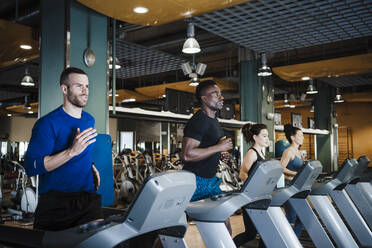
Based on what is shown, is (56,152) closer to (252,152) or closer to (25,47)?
(252,152)

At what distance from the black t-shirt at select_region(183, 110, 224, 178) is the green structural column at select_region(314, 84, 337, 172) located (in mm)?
10341

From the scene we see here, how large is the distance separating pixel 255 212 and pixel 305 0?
3.55 m

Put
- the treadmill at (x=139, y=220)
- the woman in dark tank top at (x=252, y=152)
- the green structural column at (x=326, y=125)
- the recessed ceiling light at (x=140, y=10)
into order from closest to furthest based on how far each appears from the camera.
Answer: the treadmill at (x=139, y=220), the woman in dark tank top at (x=252, y=152), the recessed ceiling light at (x=140, y=10), the green structural column at (x=326, y=125)

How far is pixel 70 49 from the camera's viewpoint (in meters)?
3.74

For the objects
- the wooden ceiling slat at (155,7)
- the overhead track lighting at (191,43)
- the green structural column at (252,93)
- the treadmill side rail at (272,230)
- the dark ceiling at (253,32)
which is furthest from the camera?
the green structural column at (252,93)

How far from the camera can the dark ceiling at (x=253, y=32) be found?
5367 mm

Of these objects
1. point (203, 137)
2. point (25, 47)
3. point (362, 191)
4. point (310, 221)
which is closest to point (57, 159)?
point (203, 137)

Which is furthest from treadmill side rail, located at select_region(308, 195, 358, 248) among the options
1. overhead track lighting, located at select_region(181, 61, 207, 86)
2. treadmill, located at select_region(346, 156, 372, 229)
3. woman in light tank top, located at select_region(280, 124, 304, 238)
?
overhead track lighting, located at select_region(181, 61, 207, 86)

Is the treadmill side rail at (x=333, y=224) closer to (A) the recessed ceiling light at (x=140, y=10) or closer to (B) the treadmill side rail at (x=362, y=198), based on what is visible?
(B) the treadmill side rail at (x=362, y=198)

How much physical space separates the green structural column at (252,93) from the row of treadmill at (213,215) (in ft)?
10.5

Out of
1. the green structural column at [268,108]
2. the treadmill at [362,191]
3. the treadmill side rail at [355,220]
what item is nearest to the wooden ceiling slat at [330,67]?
the green structural column at [268,108]

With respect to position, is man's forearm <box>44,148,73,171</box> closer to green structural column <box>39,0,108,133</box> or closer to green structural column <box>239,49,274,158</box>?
green structural column <box>39,0,108,133</box>

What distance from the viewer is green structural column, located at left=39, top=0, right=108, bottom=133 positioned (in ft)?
12.1

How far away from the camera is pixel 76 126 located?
2.02m
